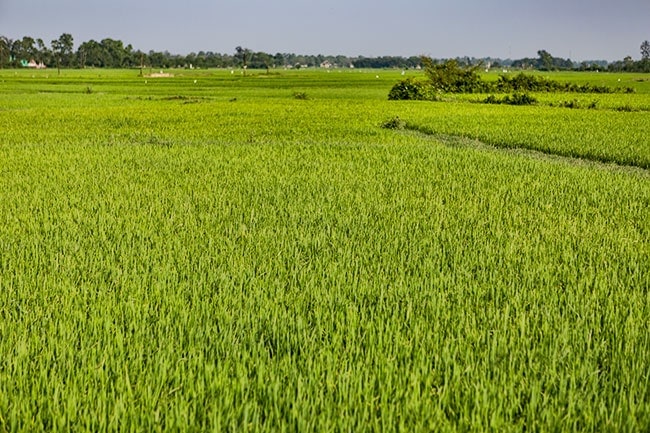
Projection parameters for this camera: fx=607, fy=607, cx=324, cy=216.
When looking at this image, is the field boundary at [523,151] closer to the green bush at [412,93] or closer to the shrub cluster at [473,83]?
the green bush at [412,93]

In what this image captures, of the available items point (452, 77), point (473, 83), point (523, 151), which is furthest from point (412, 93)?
point (523, 151)

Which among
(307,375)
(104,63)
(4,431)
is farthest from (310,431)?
(104,63)

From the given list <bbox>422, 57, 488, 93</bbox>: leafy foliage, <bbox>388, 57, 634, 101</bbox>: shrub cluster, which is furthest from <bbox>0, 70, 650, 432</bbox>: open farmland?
<bbox>388, 57, 634, 101</bbox>: shrub cluster

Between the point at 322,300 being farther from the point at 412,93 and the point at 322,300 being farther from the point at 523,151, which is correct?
the point at 412,93

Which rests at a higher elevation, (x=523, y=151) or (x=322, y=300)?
(x=523, y=151)

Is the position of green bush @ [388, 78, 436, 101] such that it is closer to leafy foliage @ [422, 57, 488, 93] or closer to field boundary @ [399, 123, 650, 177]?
leafy foliage @ [422, 57, 488, 93]

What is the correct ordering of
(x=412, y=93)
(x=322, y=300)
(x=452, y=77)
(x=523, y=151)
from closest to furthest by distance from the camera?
1. (x=322, y=300)
2. (x=523, y=151)
3. (x=412, y=93)
4. (x=452, y=77)

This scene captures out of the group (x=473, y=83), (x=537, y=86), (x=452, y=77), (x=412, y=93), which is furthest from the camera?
(x=473, y=83)

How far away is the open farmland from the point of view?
2412 mm

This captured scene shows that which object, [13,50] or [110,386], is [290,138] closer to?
[110,386]

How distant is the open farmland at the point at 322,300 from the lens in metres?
2.41

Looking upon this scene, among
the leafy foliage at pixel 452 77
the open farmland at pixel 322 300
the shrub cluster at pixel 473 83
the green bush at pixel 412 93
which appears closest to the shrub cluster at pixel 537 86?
the shrub cluster at pixel 473 83

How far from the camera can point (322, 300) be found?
→ 3666mm

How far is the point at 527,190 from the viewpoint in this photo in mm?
8219
